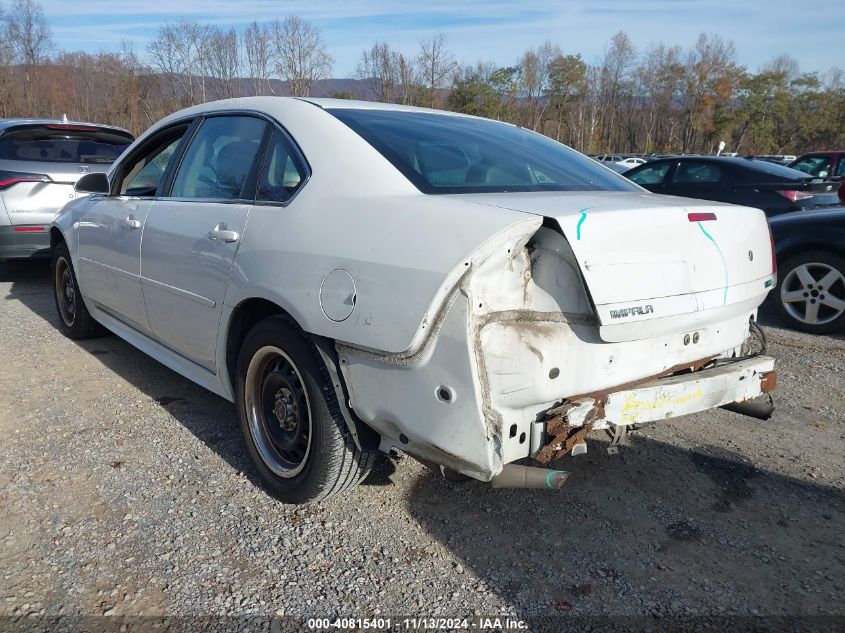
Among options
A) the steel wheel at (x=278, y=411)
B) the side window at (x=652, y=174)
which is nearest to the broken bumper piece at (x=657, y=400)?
the steel wheel at (x=278, y=411)

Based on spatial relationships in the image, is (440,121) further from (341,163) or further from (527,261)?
(527,261)

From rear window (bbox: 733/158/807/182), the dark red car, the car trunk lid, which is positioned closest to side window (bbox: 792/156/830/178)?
the dark red car

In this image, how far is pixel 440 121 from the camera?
3215 millimetres

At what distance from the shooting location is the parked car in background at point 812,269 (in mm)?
5336

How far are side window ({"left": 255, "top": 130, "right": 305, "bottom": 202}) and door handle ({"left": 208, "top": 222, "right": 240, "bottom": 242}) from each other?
0.62 feet

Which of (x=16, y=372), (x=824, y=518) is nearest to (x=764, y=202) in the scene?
(x=824, y=518)

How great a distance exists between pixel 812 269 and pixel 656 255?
13.6 feet

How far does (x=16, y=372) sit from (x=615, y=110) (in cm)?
6229

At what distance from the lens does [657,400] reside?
2.34 m

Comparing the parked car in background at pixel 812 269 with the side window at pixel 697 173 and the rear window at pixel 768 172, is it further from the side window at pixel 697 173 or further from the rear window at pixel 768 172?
the side window at pixel 697 173

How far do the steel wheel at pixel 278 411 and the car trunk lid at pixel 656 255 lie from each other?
1059 mm

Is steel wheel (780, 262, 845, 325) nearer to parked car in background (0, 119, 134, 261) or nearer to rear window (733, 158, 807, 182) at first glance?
rear window (733, 158, 807, 182)

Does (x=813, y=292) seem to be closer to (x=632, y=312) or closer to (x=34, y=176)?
(x=632, y=312)

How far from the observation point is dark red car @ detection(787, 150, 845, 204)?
14.6 metres
